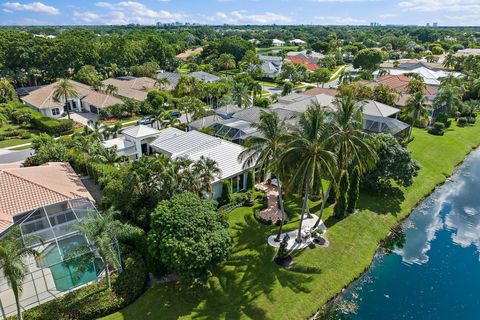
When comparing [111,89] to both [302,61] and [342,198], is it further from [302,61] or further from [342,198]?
[302,61]

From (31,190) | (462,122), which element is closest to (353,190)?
(31,190)

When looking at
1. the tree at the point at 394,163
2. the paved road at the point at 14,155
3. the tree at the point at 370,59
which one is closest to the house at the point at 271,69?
the tree at the point at 370,59

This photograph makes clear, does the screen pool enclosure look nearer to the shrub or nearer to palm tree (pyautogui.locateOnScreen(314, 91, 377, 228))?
the shrub

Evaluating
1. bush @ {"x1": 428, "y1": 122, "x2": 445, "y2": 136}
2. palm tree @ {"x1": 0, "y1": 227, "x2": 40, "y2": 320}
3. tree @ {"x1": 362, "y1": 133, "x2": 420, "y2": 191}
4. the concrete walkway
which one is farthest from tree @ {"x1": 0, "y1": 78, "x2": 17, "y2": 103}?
bush @ {"x1": 428, "y1": 122, "x2": 445, "y2": 136}

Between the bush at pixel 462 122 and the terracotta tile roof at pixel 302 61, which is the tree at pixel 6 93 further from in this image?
the terracotta tile roof at pixel 302 61

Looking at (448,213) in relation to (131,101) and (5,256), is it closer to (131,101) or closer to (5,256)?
(5,256)

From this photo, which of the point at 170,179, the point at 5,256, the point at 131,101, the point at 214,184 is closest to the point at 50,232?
the point at 5,256
